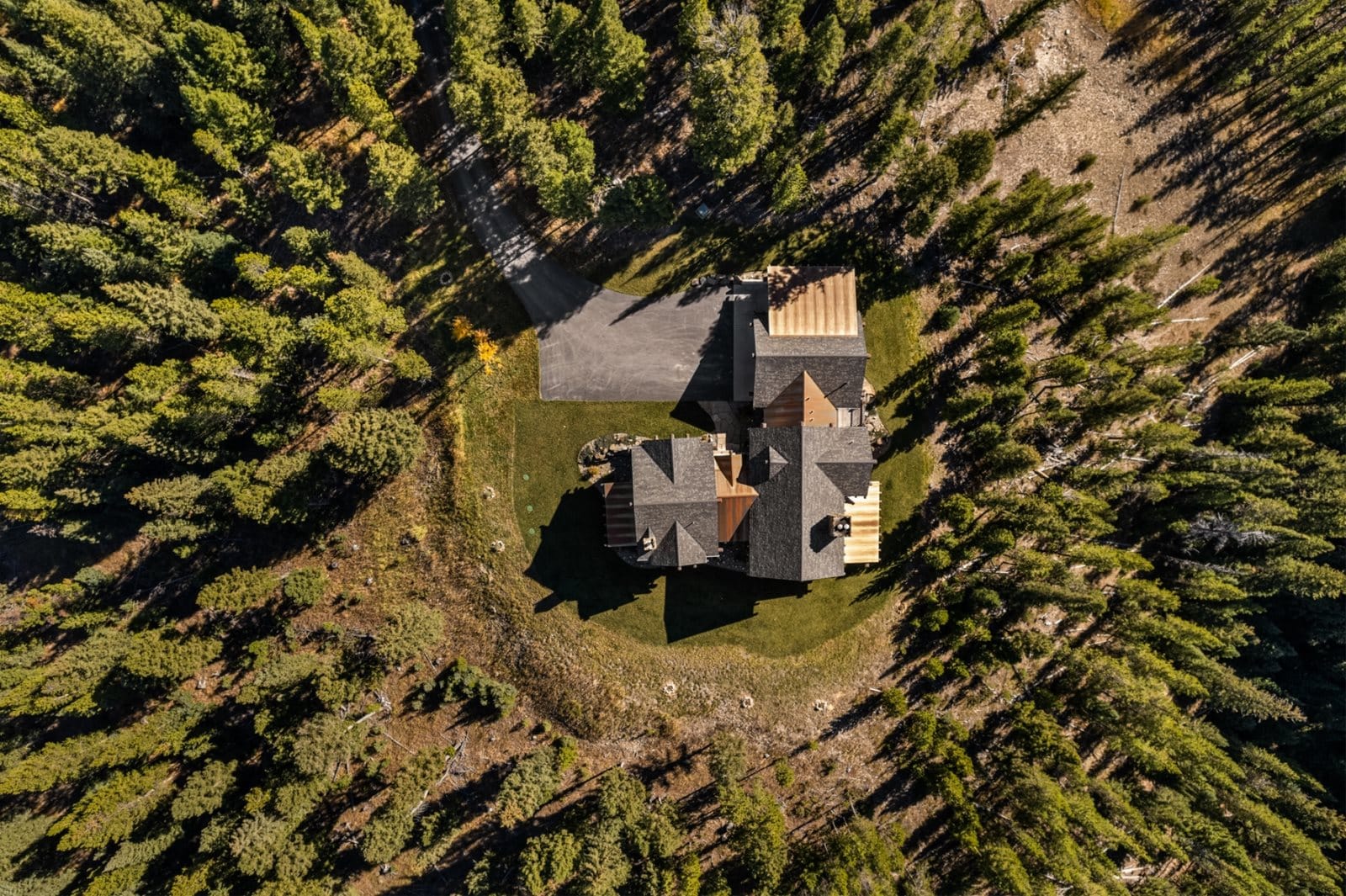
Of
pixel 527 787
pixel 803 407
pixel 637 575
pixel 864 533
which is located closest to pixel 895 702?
pixel 864 533

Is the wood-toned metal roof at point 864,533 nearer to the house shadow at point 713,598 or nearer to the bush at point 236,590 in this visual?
the house shadow at point 713,598

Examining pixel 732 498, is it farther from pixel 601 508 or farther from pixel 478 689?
pixel 478 689

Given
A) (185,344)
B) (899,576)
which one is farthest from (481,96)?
(899,576)

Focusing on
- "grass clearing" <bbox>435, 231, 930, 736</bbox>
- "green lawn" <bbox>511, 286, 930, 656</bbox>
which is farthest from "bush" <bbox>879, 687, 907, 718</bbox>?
"green lawn" <bbox>511, 286, 930, 656</bbox>

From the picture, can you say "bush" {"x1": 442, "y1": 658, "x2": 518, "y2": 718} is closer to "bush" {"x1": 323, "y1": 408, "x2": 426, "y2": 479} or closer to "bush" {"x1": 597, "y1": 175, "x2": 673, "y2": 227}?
"bush" {"x1": 323, "y1": 408, "x2": 426, "y2": 479}

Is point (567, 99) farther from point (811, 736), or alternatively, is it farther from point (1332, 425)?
point (1332, 425)
